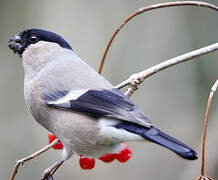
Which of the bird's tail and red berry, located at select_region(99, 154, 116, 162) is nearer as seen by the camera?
the bird's tail

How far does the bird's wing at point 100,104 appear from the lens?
2400 millimetres

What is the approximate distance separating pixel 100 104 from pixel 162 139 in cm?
40

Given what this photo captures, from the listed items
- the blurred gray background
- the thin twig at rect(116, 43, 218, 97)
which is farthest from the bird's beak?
the blurred gray background

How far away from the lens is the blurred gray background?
165 inches

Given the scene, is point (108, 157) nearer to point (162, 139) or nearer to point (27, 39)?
point (162, 139)

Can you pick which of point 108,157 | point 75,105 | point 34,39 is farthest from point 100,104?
point 34,39

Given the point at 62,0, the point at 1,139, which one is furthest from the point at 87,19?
the point at 1,139

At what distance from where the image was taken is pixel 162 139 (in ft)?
7.24

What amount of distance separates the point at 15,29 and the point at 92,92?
282cm

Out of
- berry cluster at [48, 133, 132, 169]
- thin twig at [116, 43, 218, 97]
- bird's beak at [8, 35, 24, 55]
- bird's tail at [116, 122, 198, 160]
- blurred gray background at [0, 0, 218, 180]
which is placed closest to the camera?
bird's tail at [116, 122, 198, 160]

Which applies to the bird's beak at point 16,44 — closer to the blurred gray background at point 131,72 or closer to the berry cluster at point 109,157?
the berry cluster at point 109,157

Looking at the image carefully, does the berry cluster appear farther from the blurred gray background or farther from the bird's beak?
the blurred gray background

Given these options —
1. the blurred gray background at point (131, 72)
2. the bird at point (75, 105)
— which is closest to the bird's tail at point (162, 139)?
the bird at point (75, 105)

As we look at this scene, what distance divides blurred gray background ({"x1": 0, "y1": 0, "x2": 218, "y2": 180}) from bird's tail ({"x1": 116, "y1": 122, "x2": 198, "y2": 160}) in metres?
1.75
